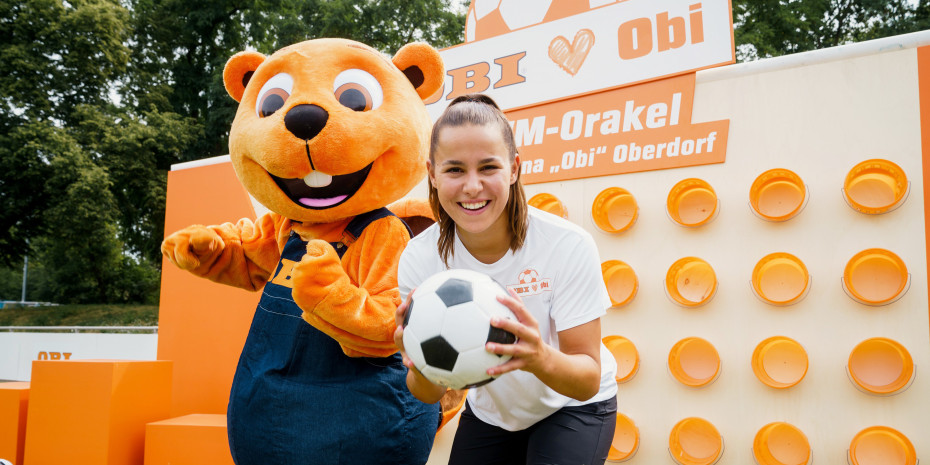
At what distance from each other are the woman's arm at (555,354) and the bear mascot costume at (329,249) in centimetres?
71

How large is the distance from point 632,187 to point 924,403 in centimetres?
177

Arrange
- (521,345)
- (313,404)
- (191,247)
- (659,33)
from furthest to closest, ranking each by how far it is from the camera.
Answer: (659,33)
(191,247)
(313,404)
(521,345)

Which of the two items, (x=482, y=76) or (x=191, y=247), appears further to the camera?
(x=482, y=76)

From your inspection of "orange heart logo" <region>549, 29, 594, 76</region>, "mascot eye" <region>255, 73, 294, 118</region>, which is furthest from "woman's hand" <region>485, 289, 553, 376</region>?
"orange heart logo" <region>549, 29, 594, 76</region>

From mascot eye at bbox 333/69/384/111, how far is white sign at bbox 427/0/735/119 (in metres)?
1.87

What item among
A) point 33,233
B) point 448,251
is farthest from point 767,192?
point 33,233

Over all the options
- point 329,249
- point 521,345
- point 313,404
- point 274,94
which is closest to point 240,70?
point 274,94

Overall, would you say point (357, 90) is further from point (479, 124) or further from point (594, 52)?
point (594, 52)

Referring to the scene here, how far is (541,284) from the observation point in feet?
5.68

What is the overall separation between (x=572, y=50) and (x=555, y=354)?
301cm

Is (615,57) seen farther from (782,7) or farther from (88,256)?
(88,256)

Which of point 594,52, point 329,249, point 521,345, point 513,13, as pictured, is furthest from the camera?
point 513,13

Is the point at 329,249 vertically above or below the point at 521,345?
above

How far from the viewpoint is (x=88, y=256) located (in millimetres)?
19750
